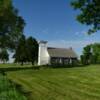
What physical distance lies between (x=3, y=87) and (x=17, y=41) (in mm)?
35924

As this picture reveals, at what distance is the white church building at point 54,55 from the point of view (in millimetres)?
95188

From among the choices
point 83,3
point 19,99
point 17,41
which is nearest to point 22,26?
point 17,41

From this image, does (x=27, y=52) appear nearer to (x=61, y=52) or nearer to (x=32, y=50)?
(x=32, y=50)

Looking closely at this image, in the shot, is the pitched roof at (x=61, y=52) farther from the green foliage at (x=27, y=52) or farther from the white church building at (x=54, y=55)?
the green foliage at (x=27, y=52)

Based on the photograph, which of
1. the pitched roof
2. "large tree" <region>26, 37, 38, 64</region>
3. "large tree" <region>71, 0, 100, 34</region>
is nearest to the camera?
"large tree" <region>71, 0, 100, 34</region>

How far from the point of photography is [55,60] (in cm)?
9769

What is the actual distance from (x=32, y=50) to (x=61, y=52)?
10.4 m

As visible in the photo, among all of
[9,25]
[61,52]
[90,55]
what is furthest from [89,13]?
[61,52]

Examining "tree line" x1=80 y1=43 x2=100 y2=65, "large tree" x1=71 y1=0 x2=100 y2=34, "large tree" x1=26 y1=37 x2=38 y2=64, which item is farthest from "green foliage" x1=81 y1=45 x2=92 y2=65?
"large tree" x1=71 y1=0 x2=100 y2=34

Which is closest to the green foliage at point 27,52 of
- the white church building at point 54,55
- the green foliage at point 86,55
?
the white church building at point 54,55

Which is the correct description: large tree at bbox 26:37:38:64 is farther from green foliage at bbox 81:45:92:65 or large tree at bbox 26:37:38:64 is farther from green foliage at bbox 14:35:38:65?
green foliage at bbox 81:45:92:65

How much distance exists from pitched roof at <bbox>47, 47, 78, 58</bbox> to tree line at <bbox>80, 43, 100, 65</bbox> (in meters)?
6.84

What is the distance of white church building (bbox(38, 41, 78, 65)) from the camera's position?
95188mm

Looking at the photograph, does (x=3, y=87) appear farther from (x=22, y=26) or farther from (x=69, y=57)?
(x=69, y=57)
